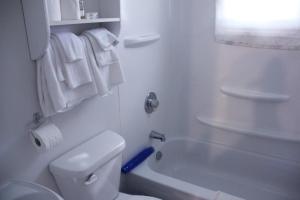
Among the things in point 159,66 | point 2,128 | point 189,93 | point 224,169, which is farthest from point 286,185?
point 2,128

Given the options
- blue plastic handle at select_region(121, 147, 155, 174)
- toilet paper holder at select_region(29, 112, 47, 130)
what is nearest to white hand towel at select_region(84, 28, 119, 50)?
toilet paper holder at select_region(29, 112, 47, 130)

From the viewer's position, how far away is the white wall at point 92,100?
41.5 inches

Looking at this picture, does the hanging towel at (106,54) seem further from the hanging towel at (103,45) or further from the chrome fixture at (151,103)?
the chrome fixture at (151,103)

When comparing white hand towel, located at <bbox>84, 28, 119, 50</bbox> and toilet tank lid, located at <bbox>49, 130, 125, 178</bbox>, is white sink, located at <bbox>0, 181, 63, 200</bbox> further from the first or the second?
white hand towel, located at <bbox>84, 28, 119, 50</bbox>

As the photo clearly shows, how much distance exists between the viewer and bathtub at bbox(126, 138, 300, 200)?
1760mm

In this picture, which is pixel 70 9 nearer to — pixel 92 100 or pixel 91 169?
pixel 92 100

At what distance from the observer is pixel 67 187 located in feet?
4.28

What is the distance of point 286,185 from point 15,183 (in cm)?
187

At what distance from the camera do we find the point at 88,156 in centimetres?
133

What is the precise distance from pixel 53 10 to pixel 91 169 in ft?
2.45

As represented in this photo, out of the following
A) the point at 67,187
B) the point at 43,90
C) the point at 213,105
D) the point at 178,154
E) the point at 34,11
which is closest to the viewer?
the point at 34,11

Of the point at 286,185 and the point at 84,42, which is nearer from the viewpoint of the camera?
the point at 84,42

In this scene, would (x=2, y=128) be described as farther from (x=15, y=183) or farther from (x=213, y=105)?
(x=213, y=105)

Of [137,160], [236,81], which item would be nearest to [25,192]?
[137,160]
